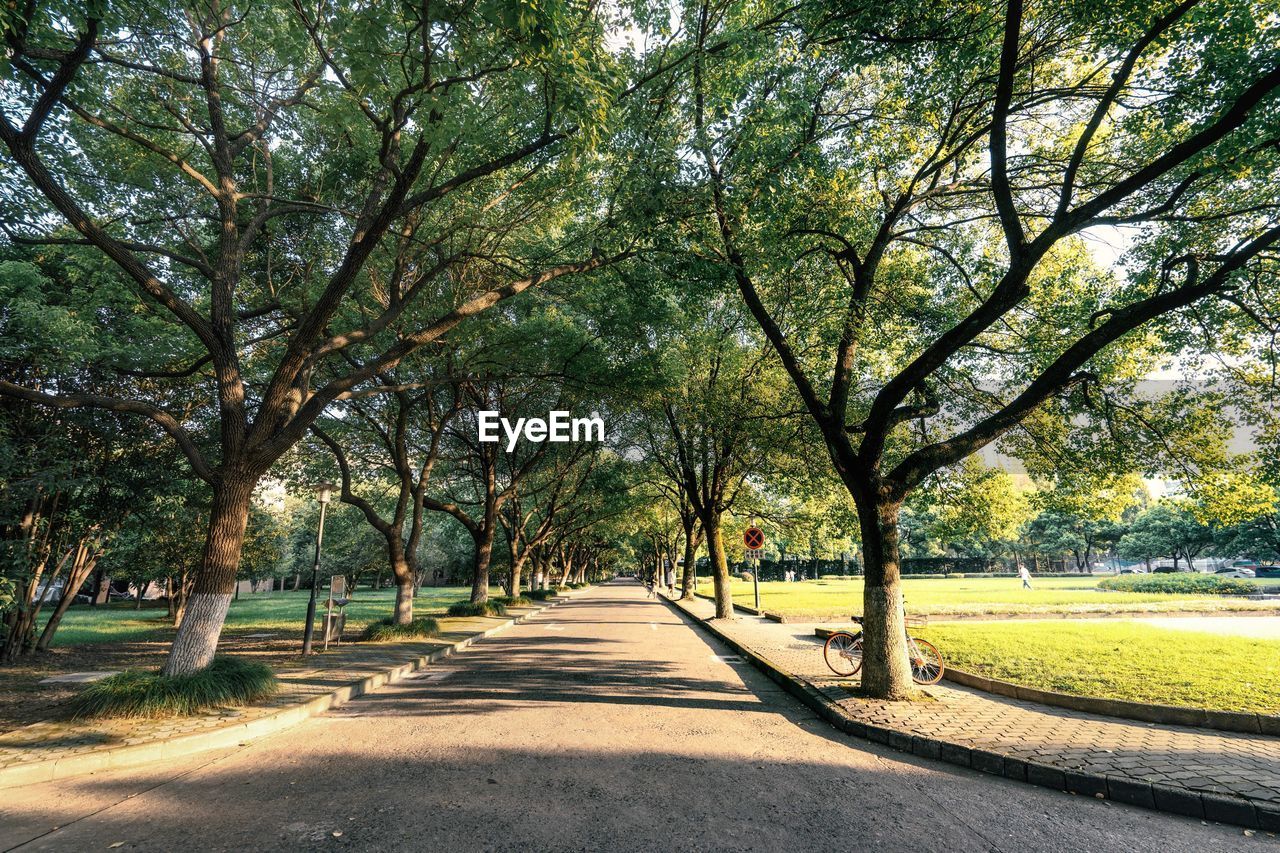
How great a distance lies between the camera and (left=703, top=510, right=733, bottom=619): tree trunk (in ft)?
67.1

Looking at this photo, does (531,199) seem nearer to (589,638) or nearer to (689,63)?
(689,63)

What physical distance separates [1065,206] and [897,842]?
7084 mm

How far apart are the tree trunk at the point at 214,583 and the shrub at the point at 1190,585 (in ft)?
124

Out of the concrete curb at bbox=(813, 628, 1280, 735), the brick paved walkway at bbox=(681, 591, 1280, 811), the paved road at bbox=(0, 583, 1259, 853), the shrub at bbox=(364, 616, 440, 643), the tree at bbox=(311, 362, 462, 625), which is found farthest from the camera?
the tree at bbox=(311, 362, 462, 625)

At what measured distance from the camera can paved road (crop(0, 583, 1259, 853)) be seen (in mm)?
3994

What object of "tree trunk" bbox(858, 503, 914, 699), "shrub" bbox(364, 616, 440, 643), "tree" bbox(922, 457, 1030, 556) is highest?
"tree" bbox(922, 457, 1030, 556)

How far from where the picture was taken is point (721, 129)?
8.84 metres

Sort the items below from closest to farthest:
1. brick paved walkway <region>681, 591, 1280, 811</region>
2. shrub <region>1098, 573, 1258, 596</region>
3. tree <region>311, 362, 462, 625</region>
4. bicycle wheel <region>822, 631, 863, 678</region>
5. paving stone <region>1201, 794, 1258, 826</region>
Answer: paving stone <region>1201, 794, 1258, 826</region>
brick paved walkway <region>681, 591, 1280, 811</region>
bicycle wheel <region>822, 631, 863, 678</region>
tree <region>311, 362, 462, 625</region>
shrub <region>1098, 573, 1258, 596</region>

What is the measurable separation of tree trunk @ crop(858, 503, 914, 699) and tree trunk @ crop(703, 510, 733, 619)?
1233cm

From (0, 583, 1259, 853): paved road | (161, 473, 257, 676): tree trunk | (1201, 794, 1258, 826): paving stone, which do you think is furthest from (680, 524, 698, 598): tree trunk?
(1201, 794, 1258, 826): paving stone

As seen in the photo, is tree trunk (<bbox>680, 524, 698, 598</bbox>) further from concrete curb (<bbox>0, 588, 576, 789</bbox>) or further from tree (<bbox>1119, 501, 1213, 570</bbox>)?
tree (<bbox>1119, 501, 1213, 570</bbox>)

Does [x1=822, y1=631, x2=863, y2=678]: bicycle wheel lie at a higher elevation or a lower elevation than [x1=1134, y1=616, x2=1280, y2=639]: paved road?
higher

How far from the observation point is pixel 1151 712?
22.3 feet

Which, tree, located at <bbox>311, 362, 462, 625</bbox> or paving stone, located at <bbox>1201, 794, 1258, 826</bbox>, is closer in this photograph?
paving stone, located at <bbox>1201, 794, 1258, 826</bbox>
